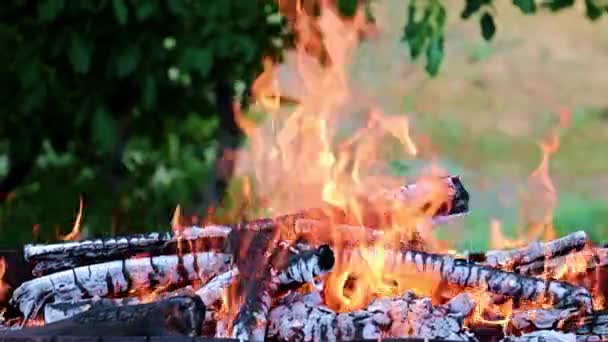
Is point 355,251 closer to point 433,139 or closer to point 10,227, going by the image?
point 10,227

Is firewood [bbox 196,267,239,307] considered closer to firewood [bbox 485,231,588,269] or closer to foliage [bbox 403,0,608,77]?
firewood [bbox 485,231,588,269]

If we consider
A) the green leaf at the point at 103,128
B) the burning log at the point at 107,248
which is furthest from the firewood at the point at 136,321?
the green leaf at the point at 103,128

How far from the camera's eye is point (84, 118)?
3.87 metres

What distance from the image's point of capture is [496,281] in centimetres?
249

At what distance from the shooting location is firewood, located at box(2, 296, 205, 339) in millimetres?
2156

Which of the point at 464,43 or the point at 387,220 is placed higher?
the point at 464,43

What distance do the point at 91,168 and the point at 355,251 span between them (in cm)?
213

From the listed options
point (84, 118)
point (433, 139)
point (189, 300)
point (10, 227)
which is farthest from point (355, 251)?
point (433, 139)

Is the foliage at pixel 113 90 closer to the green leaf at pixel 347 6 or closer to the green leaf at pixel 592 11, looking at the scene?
the green leaf at pixel 347 6

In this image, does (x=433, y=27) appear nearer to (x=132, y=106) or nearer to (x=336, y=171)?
(x=336, y=171)

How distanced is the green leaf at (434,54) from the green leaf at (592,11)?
426mm

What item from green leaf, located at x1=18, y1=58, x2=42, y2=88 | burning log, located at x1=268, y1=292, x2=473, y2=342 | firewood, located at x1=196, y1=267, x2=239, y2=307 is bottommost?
burning log, located at x1=268, y1=292, x2=473, y2=342

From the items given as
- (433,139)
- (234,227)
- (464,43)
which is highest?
(464,43)

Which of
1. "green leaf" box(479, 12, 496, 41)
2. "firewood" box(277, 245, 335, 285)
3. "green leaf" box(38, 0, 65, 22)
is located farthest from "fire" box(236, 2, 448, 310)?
"green leaf" box(38, 0, 65, 22)
